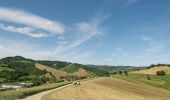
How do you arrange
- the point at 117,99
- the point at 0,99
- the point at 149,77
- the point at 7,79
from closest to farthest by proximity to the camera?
1. the point at 0,99
2. the point at 117,99
3. the point at 149,77
4. the point at 7,79

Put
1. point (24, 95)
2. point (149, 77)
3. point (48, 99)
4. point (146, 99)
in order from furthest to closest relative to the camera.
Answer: point (149, 77)
point (146, 99)
point (24, 95)
point (48, 99)

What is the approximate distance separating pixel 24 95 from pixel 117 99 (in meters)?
24.7

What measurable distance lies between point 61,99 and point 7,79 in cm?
14901

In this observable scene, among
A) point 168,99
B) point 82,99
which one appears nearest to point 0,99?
point 82,99

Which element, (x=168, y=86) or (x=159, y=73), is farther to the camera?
(x=159, y=73)

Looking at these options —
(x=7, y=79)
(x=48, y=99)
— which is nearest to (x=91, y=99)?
(x=48, y=99)

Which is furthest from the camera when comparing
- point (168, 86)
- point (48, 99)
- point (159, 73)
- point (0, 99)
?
point (159, 73)

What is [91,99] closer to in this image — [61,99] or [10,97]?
[61,99]

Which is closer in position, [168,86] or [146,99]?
[146,99]

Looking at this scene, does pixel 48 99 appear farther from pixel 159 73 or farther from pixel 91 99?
pixel 159 73

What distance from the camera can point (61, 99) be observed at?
187 feet

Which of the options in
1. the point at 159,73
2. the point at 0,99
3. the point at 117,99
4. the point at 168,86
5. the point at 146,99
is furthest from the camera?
the point at 159,73

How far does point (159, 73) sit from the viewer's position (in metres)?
180

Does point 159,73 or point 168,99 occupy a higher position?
point 159,73
